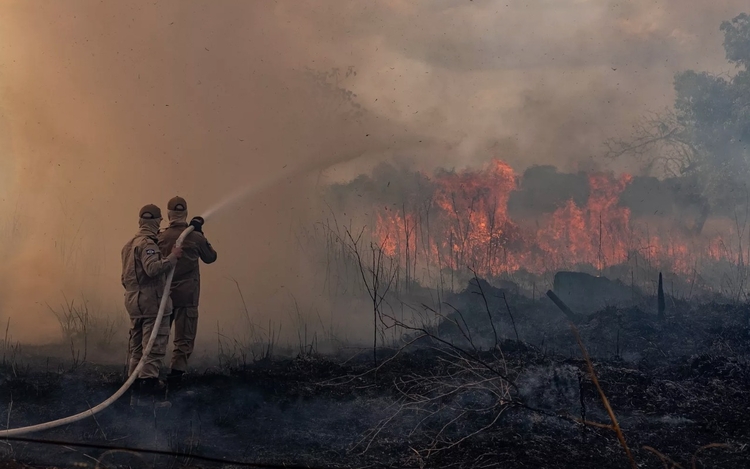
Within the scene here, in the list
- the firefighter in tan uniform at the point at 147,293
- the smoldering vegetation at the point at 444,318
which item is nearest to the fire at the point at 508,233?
the smoldering vegetation at the point at 444,318

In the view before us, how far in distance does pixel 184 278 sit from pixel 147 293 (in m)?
0.69

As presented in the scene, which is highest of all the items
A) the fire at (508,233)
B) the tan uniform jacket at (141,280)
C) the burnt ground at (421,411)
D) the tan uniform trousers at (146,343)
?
the fire at (508,233)

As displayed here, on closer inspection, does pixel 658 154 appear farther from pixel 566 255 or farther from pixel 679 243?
pixel 566 255

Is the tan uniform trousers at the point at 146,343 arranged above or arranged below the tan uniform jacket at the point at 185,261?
below

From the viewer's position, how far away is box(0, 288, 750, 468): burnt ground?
550 cm

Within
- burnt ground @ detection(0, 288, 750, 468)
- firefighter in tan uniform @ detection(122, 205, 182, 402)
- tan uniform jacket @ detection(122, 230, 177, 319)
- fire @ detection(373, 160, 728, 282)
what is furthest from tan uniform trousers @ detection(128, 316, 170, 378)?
fire @ detection(373, 160, 728, 282)

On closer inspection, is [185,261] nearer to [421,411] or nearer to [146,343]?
[146,343]

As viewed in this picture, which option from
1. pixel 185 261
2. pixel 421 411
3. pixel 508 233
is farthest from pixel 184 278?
pixel 508 233

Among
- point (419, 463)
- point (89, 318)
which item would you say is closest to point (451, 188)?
point (89, 318)

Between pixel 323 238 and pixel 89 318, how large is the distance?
4730 millimetres

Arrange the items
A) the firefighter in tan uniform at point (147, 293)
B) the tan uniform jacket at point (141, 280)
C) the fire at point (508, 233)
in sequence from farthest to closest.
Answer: the fire at point (508, 233)
the tan uniform jacket at point (141, 280)
the firefighter in tan uniform at point (147, 293)

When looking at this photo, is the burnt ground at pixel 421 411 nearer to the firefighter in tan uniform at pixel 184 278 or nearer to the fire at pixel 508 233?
the firefighter in tan uniform at pixel 184 278

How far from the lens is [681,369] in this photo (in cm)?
760

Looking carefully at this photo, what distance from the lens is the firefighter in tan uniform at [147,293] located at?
6.64 metres
